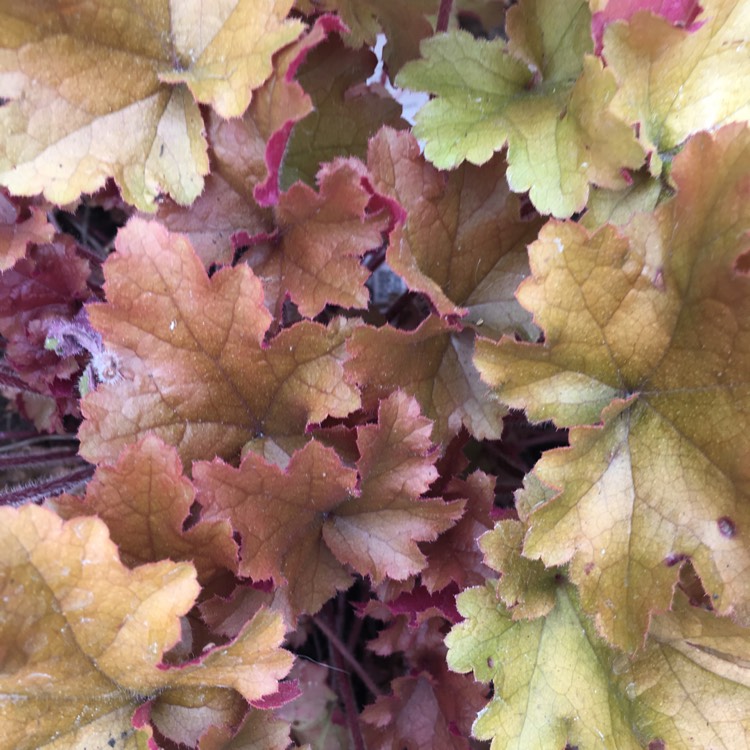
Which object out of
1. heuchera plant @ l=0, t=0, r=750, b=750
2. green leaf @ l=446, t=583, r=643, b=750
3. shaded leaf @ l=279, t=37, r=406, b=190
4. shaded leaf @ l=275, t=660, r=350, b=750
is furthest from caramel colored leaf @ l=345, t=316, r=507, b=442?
shaded leaf @ l=275, t=660, r=350, b=750

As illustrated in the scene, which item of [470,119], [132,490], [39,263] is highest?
[470,119]

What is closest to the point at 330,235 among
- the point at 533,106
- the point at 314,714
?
the point at 533,106

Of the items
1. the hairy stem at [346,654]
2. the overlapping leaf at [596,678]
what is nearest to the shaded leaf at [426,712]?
the hairy stem at [346,654]

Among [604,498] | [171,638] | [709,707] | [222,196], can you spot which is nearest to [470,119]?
[222,196]

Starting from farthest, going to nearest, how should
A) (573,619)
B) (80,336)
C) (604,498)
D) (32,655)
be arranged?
(80,336), (573,619), (604,498), (32,655)

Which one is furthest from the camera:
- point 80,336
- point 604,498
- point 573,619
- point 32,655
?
A: point 80,336

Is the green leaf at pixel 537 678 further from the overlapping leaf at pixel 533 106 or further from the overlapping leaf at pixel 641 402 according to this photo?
the overlapping leaf at pixel 533 106

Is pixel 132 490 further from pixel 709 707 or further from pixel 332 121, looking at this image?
pixel 709 707

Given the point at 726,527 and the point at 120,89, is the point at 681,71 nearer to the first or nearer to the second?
the point at 726,527
